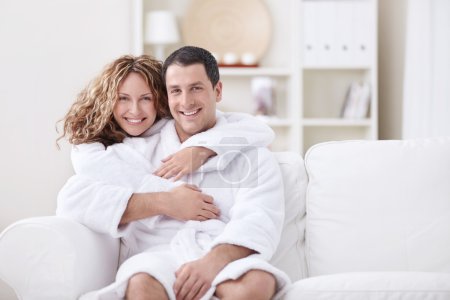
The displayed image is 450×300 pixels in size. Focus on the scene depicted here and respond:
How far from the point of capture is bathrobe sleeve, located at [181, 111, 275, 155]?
2.01 m

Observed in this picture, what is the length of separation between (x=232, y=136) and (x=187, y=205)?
27cm

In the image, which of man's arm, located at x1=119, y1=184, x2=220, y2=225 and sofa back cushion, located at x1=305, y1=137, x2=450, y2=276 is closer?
man's arm, located at x1=119, y1=184, x2=220, y2=225

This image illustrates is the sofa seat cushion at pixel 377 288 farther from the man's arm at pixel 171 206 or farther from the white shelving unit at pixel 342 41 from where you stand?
the white shelving unit at pixel 342 41

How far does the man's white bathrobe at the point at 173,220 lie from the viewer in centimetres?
172

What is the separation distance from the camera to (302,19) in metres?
4.34

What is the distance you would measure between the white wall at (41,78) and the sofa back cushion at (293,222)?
226 cm

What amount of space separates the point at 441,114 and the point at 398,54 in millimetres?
802

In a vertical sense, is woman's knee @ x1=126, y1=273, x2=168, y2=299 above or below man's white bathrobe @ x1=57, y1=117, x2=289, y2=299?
below

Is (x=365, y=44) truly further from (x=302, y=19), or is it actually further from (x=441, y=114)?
(x=441, y=114)

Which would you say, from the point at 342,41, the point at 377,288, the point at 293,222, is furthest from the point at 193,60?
the point at 342,41

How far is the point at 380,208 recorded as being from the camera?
205 centimetres

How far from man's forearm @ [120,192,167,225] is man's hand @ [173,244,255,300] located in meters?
0.23

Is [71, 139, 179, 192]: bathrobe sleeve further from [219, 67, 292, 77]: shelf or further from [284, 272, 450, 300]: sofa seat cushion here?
[219, 67, 292, 77]: shelf

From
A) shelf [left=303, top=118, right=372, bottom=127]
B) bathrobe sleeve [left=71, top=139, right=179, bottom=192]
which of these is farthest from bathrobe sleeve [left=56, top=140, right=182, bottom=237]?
shelf [left=303, top=118, right=372, bottom=127]
